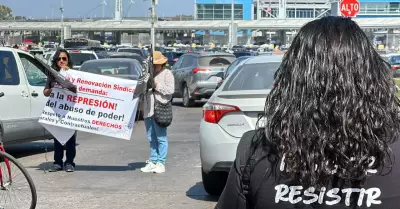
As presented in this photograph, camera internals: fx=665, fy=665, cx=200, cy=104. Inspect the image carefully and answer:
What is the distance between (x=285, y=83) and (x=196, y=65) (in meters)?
19.4

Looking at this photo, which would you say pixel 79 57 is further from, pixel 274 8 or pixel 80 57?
pixel 274 8

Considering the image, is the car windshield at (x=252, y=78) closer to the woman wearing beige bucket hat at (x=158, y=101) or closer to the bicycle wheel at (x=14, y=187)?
the woman wearing beige bucket hat at (x=158, y=101)

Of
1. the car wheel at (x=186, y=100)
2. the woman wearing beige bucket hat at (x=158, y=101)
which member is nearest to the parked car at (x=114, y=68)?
the car wheel at (x=186, y=100)

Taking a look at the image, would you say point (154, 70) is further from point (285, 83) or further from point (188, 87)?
point (188, 87)

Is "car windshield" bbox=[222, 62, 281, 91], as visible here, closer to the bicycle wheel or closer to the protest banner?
the protest banner

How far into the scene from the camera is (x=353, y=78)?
6.82 ft

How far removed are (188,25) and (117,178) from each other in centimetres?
11261

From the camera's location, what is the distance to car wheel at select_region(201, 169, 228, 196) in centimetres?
777

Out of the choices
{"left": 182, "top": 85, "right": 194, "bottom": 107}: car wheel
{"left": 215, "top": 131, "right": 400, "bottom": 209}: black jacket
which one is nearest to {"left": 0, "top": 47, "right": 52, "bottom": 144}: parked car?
{"left": 215, "top": 131, "right": 400, "bottom": 209}: black jacket

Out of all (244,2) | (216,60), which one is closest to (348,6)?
(216,60)

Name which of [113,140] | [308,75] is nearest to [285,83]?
[308,75]

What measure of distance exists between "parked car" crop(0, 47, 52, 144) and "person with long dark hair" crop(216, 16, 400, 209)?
8780 mm

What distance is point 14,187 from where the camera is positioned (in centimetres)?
653

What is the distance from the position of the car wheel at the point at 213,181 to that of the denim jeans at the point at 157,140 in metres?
1.60
